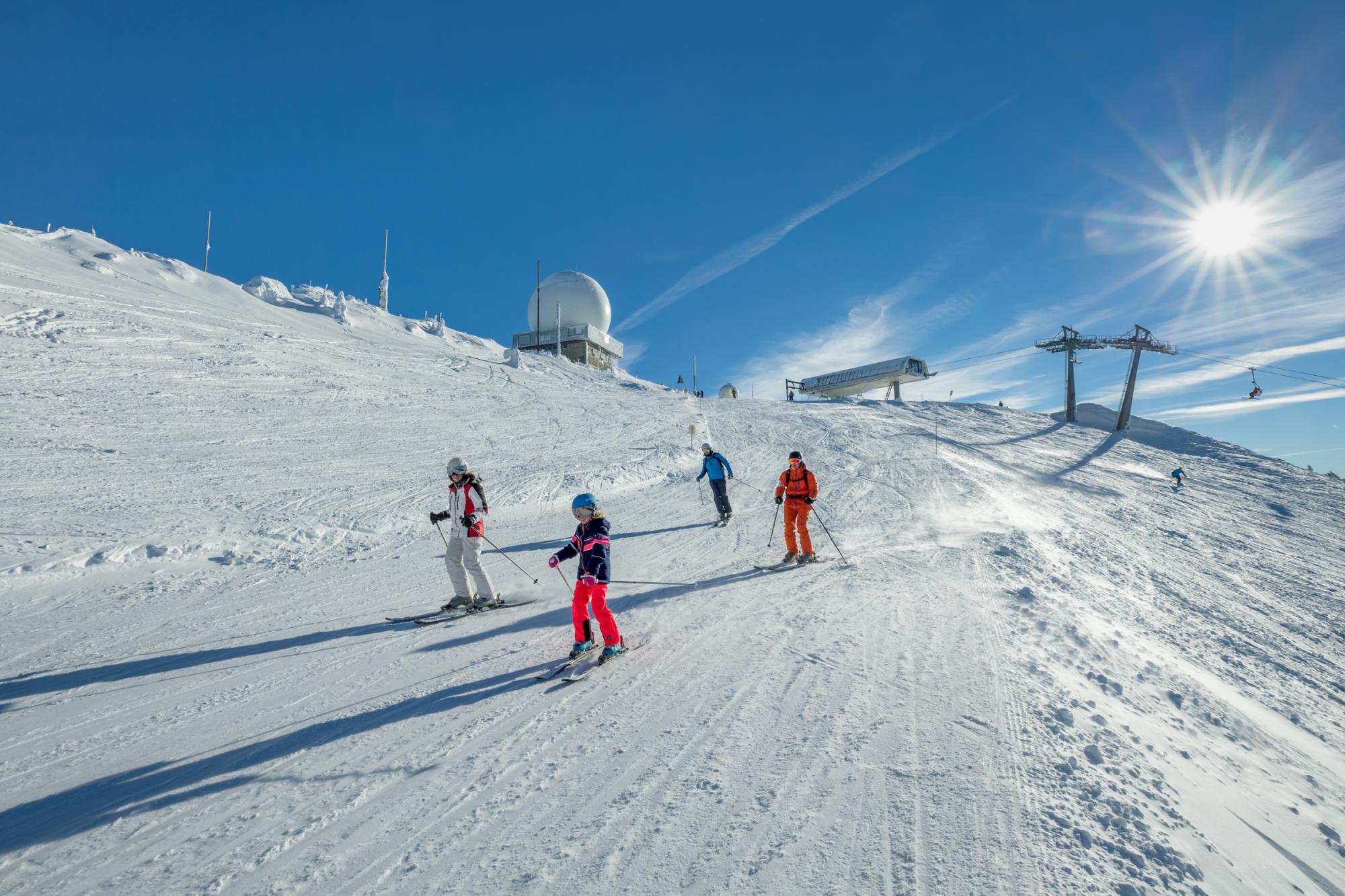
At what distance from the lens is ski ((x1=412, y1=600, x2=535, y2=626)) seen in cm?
704

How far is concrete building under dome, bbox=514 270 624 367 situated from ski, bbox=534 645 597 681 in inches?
1880

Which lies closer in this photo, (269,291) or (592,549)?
(592,549)

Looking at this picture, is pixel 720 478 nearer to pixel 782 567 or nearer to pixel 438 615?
pixel 782 567

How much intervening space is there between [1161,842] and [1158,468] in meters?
29.4

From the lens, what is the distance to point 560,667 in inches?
217

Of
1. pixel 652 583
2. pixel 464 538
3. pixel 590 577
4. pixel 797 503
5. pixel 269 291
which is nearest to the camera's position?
pixel 590 577

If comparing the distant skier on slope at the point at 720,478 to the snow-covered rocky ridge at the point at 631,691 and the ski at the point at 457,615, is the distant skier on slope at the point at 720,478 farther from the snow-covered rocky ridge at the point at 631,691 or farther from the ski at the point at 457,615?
the ski at the point at 457,615

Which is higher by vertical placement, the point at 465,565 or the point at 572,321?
the point at 572,321

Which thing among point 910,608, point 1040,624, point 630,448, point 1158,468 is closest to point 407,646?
point 910,608

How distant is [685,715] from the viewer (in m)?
4.50

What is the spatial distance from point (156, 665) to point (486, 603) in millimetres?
3223

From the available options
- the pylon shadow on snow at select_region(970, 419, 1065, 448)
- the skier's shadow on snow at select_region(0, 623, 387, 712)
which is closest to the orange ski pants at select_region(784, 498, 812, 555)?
the skier's shadow on snow at select_region(0, 623, 387, 712)

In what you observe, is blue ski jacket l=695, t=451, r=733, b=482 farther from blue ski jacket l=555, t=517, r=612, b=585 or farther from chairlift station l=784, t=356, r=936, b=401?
chairlift station l=784, t=356, r=936, b=401

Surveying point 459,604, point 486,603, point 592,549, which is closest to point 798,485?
point 592,549
